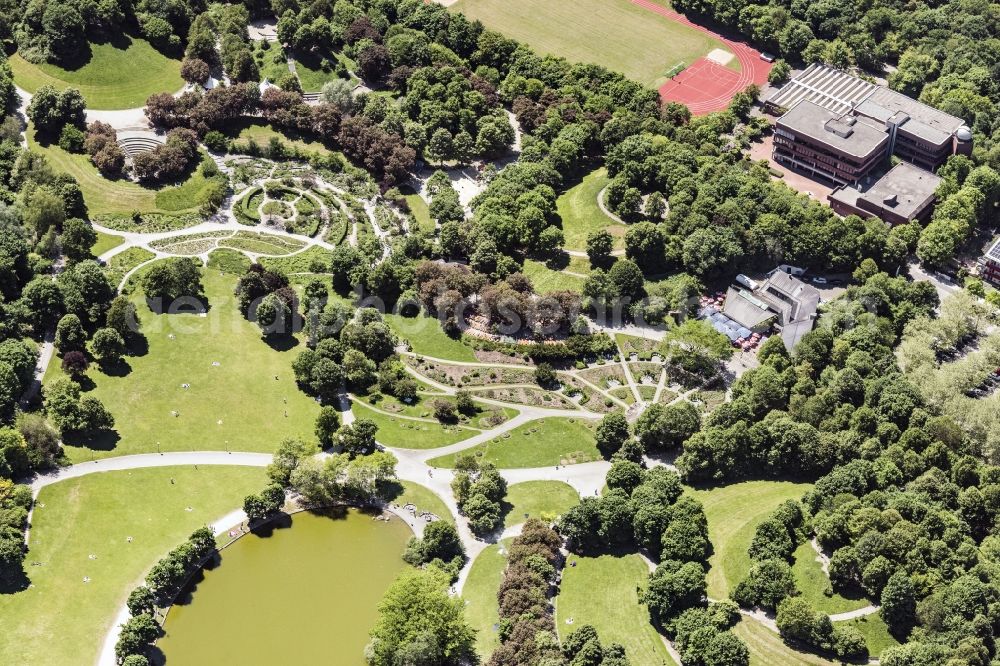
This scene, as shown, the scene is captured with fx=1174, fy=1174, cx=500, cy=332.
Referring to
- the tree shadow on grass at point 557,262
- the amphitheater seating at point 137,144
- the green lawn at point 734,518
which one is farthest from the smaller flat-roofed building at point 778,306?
the amphitheater seating at point 137,144

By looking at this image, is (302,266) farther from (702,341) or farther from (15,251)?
(702,341)

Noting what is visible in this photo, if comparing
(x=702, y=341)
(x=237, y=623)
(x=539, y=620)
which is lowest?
(x=237, y=623)

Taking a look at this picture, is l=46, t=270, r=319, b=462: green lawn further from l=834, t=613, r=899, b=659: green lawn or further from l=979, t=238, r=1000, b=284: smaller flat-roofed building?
l=979, t=238, r=1000, b=284: smaller flat-roofed building

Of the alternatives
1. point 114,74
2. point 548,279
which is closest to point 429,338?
point 548,279

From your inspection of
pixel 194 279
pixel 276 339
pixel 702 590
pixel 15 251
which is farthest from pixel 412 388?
pixel 15 251

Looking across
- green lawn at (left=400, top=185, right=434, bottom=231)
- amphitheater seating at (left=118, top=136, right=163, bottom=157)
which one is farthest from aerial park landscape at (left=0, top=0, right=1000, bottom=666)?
green lawn at (left=400, top=185, right=434, bottom=231)

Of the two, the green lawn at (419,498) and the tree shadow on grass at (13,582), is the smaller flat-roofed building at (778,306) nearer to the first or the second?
the green lawn at (419,498)
